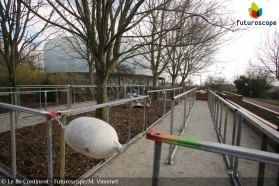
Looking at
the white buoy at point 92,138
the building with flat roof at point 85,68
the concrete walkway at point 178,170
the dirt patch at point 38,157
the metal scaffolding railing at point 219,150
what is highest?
the building with flat roof at point 85,68

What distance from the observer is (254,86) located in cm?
2436

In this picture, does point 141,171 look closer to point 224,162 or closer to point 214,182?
point 214,182

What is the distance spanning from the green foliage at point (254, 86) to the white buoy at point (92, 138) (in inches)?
1152

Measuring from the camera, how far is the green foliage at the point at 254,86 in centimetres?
2386

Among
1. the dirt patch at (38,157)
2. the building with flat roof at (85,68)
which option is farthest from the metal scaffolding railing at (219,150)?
the building with flat roof at (85,68)

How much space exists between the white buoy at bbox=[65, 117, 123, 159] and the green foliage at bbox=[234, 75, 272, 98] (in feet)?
96.0

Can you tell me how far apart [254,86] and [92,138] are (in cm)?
2953

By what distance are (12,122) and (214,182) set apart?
114 inches

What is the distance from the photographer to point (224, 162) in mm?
2721

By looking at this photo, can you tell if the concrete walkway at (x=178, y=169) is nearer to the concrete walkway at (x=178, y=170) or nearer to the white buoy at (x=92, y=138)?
the concrete walkway at (x=178, y=170)

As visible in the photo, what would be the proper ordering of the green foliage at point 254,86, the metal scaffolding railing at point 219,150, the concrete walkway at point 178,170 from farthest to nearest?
1. the green foliage at point 254,86
2. the concrete walkway at point 178,170
3. the metal scaffolding railing at point 219,150

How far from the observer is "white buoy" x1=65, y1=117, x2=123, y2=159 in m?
1.32

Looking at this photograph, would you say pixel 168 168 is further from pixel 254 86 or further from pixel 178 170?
pixel 254 86

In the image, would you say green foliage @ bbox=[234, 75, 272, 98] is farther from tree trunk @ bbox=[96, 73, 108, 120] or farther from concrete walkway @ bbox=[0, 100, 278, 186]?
tree trunk @ bbox=[96, 73, 108, 120]
